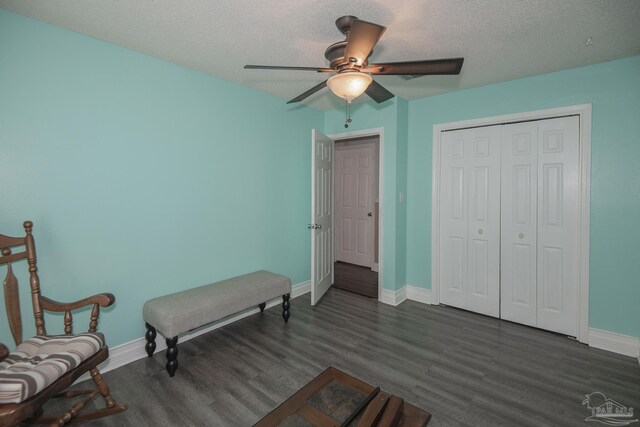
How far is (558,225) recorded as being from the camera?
9.35 feet

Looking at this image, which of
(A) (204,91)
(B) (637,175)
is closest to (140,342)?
(A) (204,91)

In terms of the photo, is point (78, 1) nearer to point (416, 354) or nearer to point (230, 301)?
point (230, 301)

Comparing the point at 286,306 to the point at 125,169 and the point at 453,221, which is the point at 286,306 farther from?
the point at 453,221

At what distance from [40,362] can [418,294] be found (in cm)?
346

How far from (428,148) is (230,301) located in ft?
9.12

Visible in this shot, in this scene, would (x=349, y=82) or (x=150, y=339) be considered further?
(x=150, y=339)

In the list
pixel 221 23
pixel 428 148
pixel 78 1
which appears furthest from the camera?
pixel 428 148

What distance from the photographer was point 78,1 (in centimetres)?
177

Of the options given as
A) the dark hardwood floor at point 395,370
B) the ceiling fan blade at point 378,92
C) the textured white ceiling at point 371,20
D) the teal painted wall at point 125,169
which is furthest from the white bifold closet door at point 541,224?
the teal painted wall at point 125,169

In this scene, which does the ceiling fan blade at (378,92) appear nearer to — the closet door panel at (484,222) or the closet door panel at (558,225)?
the closet door panel at (484,222)

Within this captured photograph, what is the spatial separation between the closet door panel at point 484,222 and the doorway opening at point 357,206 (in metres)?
1.89

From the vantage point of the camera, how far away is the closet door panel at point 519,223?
9.77ft

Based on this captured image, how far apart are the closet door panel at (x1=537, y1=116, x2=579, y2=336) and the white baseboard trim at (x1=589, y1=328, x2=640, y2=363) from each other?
0.14 metres

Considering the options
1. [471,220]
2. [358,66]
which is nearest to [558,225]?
[471,220]
